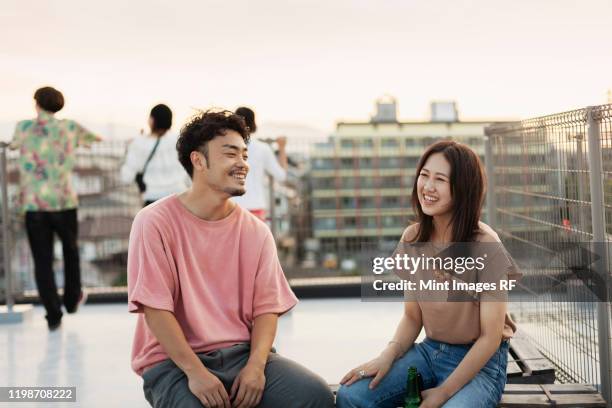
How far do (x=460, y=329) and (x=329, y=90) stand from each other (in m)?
11.2

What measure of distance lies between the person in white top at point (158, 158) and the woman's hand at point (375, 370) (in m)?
2.89

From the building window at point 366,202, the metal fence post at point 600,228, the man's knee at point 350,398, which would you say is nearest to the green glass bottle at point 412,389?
the man's knee at point 350,398

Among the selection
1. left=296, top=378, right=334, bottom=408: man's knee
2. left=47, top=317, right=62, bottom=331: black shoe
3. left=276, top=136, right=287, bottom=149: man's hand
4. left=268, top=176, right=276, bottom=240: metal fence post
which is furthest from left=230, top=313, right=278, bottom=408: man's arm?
left=268, top=176, right=276, bottom=240: metal fence post

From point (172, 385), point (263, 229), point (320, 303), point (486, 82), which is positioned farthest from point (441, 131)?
point (486, 82)

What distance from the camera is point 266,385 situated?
2666 millimetres

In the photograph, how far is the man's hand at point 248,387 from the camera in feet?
8.48

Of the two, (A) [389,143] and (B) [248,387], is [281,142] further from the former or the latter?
(B) [248,387]

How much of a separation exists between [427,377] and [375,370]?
0.18 meters

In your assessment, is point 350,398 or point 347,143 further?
Result: point 347,143

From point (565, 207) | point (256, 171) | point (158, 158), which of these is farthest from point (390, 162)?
point (565, 207)

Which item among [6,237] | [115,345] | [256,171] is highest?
[256,171]

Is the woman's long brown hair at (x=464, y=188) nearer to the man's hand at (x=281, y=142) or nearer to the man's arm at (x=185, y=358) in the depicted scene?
the man's arm at (x=185, y=358)

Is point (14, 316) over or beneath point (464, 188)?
beneath

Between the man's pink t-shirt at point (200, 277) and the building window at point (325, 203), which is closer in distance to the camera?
the man's pink t-shirt at point (200, 277)
